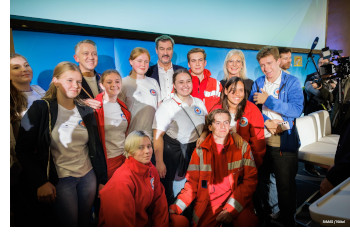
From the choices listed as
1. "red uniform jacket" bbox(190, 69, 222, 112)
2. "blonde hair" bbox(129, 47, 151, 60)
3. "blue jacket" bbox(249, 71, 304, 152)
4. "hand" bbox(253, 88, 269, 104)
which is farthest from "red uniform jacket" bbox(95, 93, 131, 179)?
"blue jacket" bbox(249, 71, 304, 152)

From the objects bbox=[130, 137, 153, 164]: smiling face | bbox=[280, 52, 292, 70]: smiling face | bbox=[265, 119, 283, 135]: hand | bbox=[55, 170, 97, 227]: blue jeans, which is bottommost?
bbox=[55, 170, 97, 227]: blue jeans

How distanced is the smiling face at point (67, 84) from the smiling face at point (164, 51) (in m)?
0.74

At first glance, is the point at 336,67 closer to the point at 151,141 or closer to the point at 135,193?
the point at 151,141

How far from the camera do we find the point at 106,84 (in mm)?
1752

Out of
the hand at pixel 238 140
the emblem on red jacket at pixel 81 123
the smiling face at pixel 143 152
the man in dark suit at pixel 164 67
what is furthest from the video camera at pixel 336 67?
the emblem on red jacket at pixel 81 123

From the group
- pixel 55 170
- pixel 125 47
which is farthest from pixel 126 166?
pixel 125 47

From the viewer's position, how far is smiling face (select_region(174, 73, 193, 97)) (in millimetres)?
1906

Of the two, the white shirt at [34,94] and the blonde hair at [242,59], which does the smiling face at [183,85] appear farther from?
the white shirt at [34,94]

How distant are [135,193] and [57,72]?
112cm

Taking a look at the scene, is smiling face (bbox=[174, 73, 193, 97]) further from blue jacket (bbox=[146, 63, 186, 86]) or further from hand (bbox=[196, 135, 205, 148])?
hand (bbox=[196, 135, 205, 148])

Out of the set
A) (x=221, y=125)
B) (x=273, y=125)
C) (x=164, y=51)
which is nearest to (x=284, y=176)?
(x=273, y=125)
